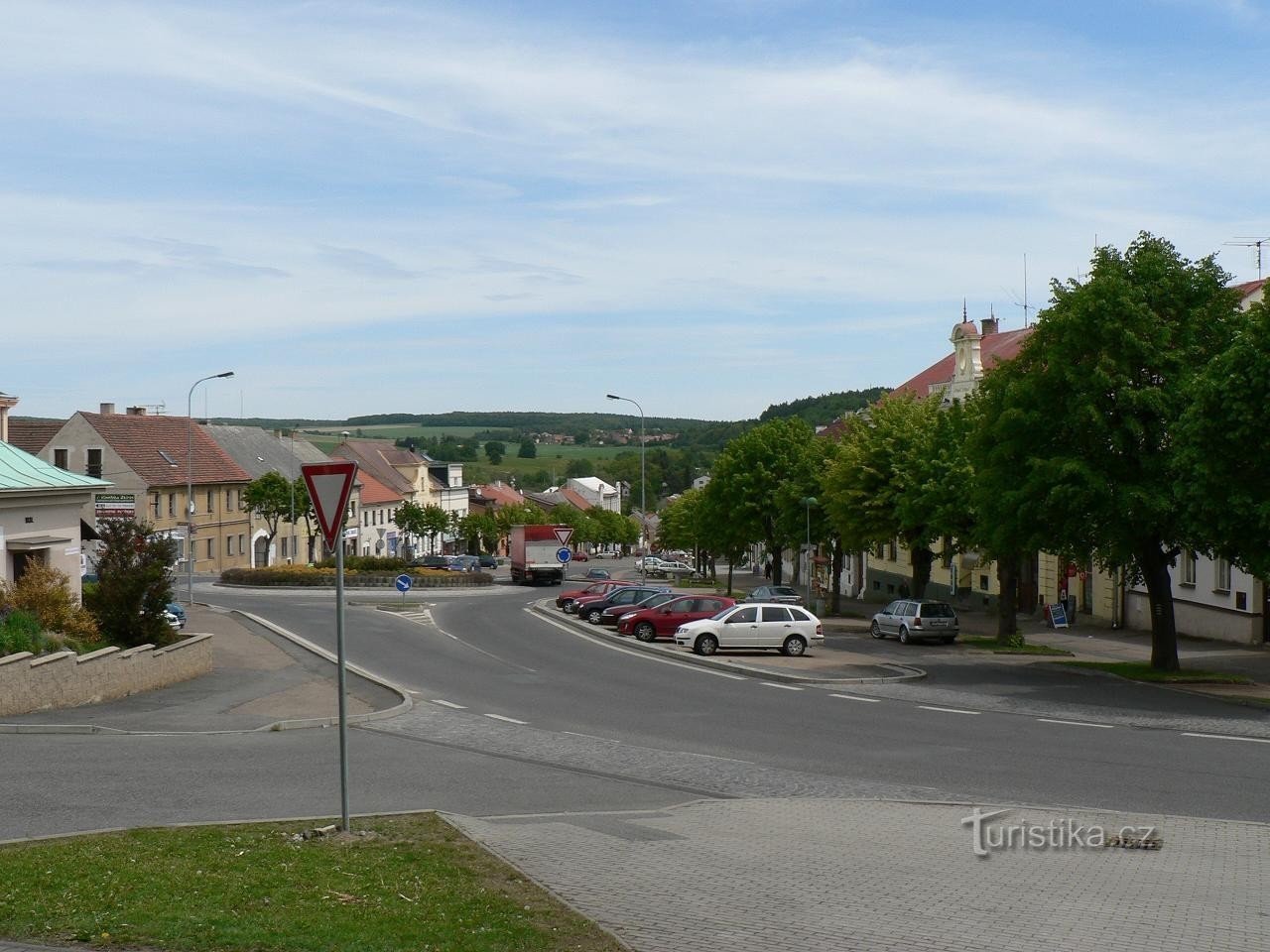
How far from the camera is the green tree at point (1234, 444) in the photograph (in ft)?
83.5

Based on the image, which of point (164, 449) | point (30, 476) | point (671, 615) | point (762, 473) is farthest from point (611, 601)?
point (164, 449)

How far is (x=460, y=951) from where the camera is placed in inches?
303

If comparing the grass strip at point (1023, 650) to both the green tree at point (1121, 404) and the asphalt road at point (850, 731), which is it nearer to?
the asphalt road at point (850, 731)

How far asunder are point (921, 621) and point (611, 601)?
1168cm

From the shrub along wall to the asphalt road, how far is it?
88.0 ft

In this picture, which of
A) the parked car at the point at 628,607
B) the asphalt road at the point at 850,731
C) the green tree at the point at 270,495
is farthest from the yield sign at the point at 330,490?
the green tree at the point at 270,495

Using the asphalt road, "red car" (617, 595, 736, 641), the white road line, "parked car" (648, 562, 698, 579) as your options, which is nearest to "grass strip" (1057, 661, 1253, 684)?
the asphalt road

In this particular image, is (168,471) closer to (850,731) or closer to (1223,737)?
(850,731)

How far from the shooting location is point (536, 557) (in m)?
77.3

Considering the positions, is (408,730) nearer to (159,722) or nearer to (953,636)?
(159,722)

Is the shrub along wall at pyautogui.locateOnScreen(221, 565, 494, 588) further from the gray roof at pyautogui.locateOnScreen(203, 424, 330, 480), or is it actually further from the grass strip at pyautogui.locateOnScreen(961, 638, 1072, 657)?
the grass strip at pyautogui.locateOnScreen(961, 638, 1072, 657)

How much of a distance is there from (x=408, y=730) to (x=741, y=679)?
11.3m

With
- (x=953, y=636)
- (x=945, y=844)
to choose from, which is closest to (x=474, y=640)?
(x=953, y=636)

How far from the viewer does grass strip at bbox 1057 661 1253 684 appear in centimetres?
2886
